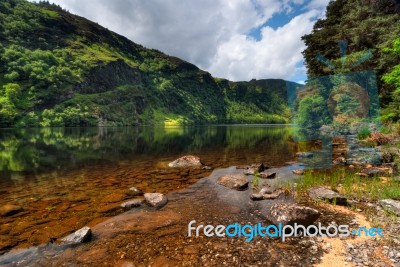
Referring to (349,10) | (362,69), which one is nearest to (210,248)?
(362,69)

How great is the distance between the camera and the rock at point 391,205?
10.2m

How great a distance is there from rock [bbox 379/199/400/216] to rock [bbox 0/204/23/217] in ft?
58.1

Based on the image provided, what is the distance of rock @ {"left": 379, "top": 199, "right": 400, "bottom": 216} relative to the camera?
401 inches

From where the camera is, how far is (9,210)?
39.9 feet

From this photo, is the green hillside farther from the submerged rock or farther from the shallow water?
the shallow water

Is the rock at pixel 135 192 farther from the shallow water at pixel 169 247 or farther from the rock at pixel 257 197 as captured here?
the rock at pixel 257 197

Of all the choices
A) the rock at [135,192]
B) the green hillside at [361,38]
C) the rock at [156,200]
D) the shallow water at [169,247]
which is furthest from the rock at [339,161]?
the rock at [135,192]

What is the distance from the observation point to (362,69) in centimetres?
4150

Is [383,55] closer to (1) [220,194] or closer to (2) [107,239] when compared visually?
(1) [220,194]

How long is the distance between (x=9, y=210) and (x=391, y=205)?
60.2 ft

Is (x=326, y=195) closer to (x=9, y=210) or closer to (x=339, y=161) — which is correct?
(x=339, y=161)

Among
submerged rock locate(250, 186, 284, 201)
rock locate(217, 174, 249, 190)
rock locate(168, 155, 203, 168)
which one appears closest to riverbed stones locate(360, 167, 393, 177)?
submerged rock locate(250, 186, 284, 201)

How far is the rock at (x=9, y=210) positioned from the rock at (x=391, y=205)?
1771 cm

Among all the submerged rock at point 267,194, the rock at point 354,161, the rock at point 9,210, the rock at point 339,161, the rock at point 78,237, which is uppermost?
the rock at point 354,161
